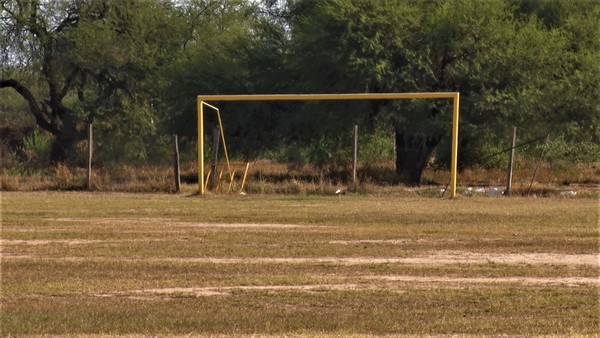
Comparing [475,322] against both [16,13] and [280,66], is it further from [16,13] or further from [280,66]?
[16,13]

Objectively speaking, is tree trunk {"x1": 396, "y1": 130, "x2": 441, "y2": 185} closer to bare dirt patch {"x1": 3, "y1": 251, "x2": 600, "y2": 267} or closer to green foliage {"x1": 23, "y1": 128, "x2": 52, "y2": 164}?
green foliage {"x1": 23, "y1": 128, "x2": 52, "y2": 164}

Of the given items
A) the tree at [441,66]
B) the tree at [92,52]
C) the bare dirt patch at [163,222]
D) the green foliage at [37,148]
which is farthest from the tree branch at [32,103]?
the bare dirt patch at [163,222]

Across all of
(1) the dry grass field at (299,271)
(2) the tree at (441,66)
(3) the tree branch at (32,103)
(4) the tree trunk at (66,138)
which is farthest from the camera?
(3) the tree branch at (32,103)

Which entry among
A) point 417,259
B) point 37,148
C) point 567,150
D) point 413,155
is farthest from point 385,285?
point 37,148

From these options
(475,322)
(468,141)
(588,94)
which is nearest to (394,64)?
(468,141)

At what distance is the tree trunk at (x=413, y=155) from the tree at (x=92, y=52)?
568 inches

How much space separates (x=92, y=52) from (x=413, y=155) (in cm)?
1701

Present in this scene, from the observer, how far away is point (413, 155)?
113ft

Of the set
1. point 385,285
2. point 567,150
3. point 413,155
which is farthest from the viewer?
point 567,150

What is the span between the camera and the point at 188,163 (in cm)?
3941

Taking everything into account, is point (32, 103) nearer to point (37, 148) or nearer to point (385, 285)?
point (37, 148)

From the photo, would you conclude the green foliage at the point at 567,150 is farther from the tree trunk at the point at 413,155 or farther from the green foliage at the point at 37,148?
the green foliage at the point at 37,148

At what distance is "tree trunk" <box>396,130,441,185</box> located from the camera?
33.3m

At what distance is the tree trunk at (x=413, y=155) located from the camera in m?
33.3
